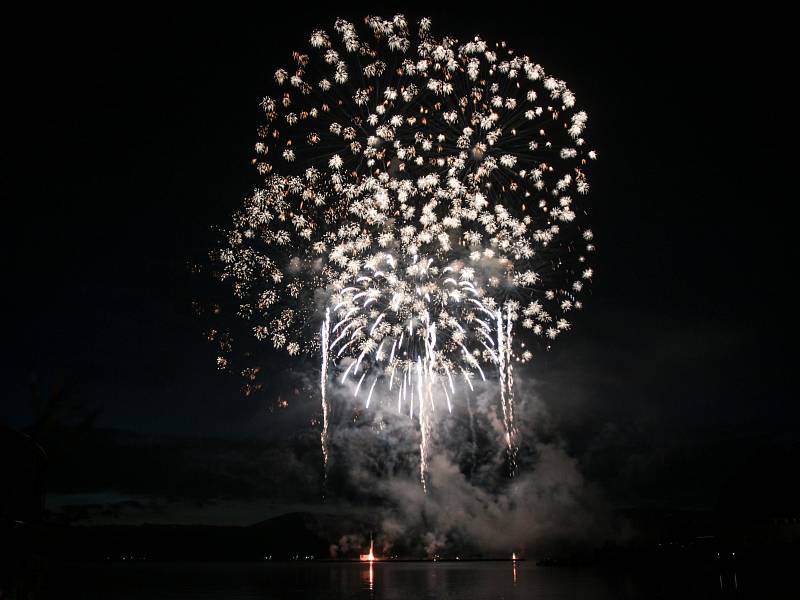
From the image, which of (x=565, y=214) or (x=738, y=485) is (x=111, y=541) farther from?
(x=738, y=485)

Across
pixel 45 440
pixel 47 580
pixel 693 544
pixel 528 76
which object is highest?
pixel 528 76

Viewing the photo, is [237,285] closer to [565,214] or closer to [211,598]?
[565,214]

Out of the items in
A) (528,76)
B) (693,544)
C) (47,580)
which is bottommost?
(693,544)

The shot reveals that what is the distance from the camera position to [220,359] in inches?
1114

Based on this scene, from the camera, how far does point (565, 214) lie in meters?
27.7

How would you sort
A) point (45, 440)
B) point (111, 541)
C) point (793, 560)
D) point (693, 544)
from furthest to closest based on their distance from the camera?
1. point (693, 544)
2. point (793, 560)
3. point (45, 440)
4. point (111, 541)

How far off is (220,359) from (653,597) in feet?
184

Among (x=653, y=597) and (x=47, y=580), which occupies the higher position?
(x=47, y=580)

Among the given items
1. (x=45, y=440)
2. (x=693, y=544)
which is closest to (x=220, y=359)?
(x=45, y=440)

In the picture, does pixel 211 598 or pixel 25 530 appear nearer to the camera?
pixel 25 530

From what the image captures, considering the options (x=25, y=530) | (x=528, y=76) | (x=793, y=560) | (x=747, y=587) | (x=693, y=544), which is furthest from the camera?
(x=693, y=544)

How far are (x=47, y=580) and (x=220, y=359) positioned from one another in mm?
9930

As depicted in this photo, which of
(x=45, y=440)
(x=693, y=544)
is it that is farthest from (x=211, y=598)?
(x=693, y=544)

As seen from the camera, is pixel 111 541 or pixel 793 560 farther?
pixel 793 560
